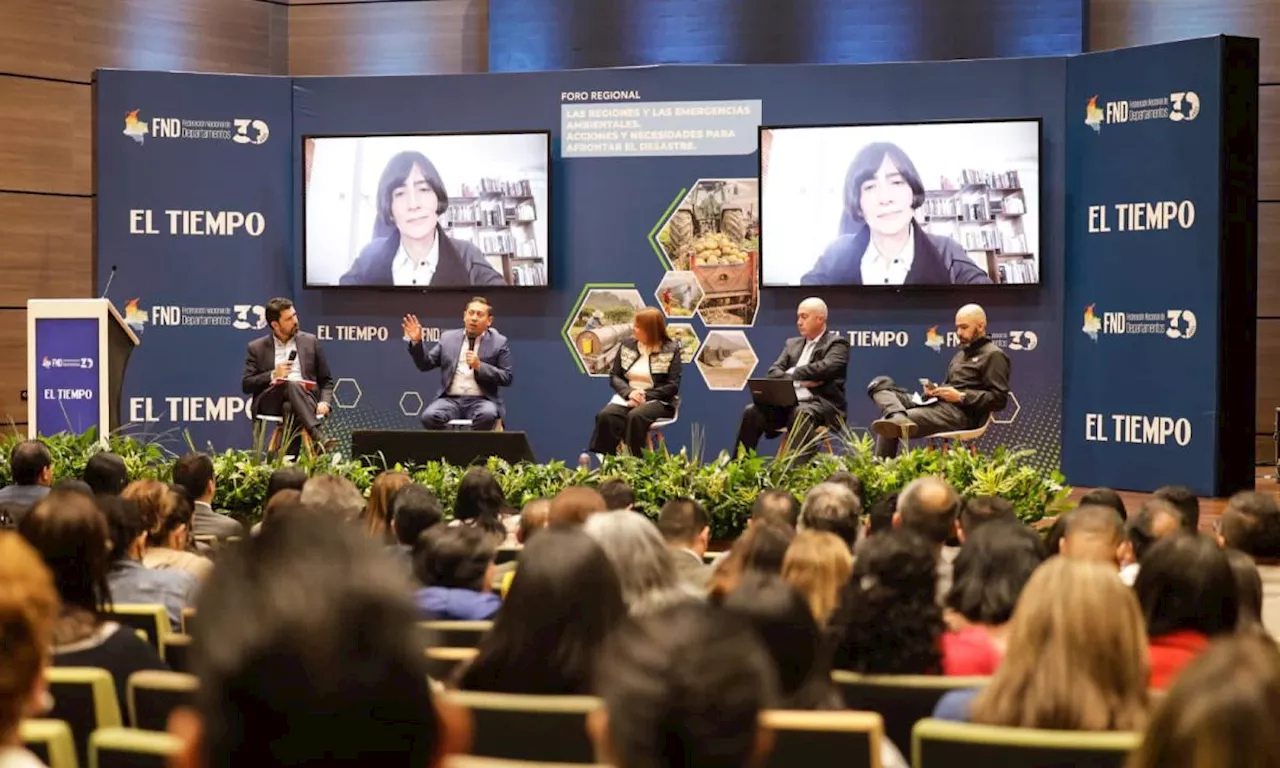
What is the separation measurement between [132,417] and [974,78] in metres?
5.85

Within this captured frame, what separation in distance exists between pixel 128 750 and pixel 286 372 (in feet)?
22.6

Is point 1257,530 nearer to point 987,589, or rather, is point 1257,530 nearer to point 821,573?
point 987,589

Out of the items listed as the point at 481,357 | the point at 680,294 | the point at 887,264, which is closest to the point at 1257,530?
the point at 481,357

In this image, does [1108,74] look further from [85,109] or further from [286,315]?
[85,109]

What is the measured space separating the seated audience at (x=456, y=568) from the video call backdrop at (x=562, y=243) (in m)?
6.17

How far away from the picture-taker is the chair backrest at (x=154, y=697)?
236cm

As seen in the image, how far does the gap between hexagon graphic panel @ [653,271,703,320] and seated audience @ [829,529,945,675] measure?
23.5 feet

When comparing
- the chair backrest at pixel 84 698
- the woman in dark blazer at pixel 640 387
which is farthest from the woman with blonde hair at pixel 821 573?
the woman in dark blazer at pixel 640 387

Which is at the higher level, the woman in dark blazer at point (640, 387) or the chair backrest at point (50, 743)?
the woman in dark blazer at point (640, 387)

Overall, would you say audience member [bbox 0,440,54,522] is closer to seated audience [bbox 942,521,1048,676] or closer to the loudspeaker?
the loudspeaker

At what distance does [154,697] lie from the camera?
7.84ft

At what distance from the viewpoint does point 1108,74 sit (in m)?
9.17

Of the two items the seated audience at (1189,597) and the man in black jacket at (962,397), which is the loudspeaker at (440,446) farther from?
the seated audience at (1189,597)

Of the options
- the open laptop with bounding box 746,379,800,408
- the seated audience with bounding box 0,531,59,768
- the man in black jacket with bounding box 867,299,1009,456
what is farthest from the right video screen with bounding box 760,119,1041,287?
the seated audience with bounding box 0,531,59,768
